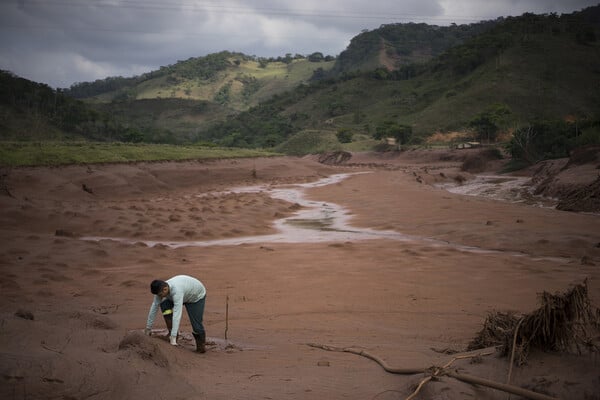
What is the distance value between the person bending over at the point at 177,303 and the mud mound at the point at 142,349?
66 centimetres

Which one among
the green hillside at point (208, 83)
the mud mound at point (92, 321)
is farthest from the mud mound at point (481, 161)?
the green hillside at point (208, 83)

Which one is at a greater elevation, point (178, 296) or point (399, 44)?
point (399, 44)

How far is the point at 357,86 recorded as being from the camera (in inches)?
4395

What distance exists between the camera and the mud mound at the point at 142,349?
472 centimetres

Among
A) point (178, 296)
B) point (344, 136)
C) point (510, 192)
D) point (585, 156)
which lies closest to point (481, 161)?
point (510, 192)

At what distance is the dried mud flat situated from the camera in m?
4.21

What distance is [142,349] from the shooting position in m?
4.76

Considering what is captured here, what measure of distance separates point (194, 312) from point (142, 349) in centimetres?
127

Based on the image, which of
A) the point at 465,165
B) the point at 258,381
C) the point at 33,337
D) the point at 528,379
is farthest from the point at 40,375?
the point at 465,165

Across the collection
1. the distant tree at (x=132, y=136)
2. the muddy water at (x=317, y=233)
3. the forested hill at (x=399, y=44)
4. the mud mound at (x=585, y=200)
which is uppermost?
the forested hill at (x=399, y=44)

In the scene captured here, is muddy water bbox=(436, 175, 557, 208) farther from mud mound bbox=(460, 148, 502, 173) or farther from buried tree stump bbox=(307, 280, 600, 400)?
buried tree stump bbox=(307, 280, 600, 400)

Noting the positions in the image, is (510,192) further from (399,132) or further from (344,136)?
(344,136)

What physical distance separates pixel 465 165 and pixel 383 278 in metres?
36.8

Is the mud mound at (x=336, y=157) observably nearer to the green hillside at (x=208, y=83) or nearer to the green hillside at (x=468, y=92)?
the green hillside at (x=468, y=92)
